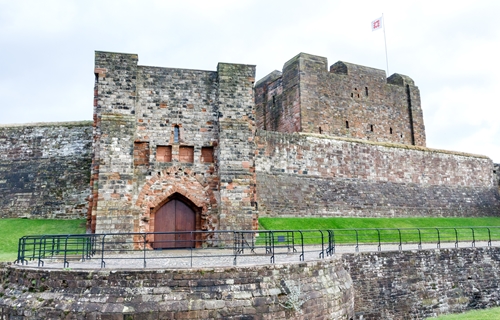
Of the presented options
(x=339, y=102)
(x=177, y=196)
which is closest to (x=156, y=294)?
(x=177, y=196)

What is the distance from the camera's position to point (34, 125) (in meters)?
21.5

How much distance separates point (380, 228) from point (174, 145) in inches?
389

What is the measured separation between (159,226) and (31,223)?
625 centimetres

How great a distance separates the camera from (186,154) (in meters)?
16.5

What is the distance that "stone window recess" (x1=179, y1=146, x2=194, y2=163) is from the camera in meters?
16.5

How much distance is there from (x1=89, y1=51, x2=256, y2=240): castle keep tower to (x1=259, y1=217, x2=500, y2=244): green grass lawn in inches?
123

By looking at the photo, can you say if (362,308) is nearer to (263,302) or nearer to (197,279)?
(263,302)

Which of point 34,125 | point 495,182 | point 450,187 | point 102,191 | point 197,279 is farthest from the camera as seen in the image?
point 495,182

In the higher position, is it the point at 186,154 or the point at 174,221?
the point at 186,154

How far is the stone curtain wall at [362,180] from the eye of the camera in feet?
70.7

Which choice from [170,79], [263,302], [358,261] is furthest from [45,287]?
[170,79]

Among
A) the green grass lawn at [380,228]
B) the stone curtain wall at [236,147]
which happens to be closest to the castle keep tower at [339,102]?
the green grass lawn at [380,228]

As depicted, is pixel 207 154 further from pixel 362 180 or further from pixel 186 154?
pixel 362 180

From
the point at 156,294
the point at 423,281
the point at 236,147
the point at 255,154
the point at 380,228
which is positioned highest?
→ the point at 255,154
